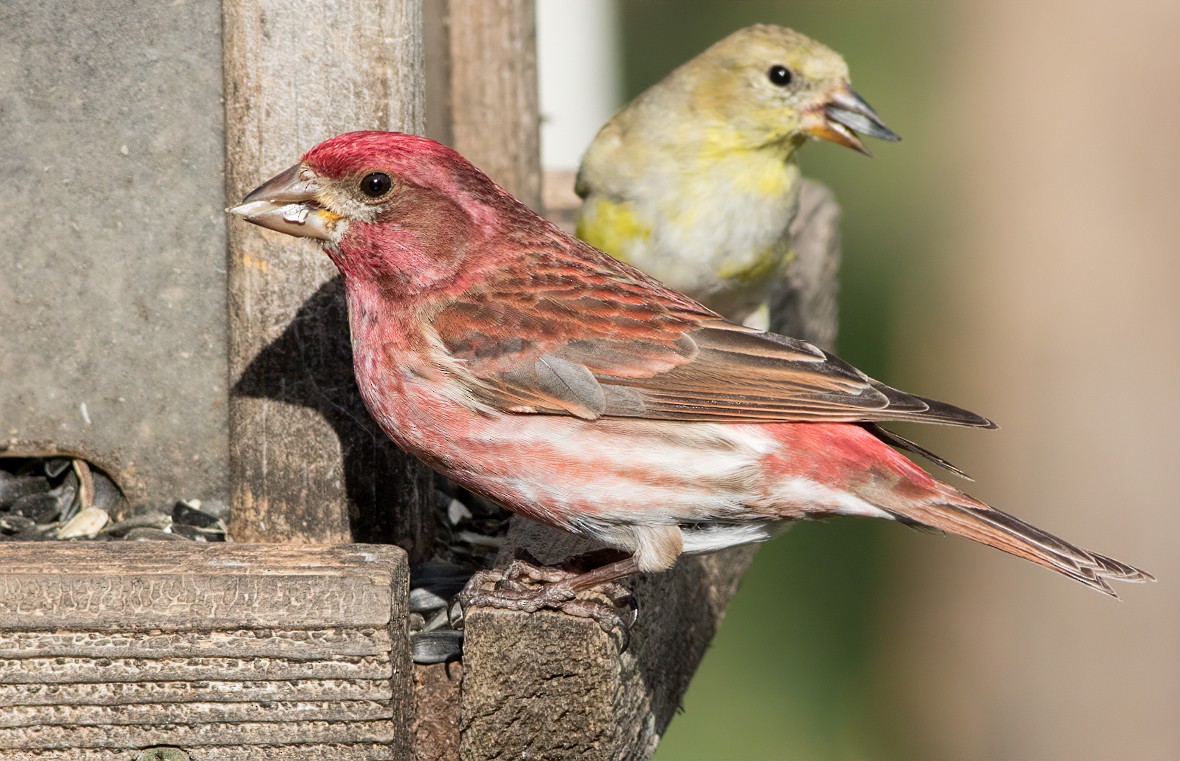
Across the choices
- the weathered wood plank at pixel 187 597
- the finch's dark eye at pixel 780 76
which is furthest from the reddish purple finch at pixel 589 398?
the finch's dark eye at pixel 780 76

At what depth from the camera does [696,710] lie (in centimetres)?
825

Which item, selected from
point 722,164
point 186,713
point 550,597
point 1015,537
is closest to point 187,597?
point 186,713

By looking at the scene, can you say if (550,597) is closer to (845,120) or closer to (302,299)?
(302,299)

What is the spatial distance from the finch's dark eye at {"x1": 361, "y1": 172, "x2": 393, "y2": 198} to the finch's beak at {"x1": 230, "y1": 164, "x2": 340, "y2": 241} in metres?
0.12

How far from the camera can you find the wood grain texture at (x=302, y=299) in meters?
3.73

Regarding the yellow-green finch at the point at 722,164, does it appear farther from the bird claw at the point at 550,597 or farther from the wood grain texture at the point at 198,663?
the wood grain texture at the point at 198,663

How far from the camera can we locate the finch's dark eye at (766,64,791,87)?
573 centimetres

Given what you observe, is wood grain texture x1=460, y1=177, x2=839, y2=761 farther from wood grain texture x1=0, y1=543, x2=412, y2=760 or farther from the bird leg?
wood grain texture x1=0, y1=543, x2=412, y2=760

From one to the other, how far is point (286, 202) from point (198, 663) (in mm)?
1101

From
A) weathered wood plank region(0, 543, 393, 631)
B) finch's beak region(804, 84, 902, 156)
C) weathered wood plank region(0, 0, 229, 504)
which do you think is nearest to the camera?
weathered wood plank region(0, 543, 393, 631)

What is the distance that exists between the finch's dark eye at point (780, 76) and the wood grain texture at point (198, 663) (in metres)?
3.27

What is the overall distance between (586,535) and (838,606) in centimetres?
525

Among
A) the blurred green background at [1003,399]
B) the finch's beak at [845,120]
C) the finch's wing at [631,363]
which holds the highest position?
the finch's beak at [845,120]

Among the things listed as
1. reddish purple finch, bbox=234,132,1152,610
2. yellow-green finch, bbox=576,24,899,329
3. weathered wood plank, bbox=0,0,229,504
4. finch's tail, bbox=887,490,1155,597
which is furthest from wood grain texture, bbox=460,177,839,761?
yellow-green finch, bbox=576,24,899,329
